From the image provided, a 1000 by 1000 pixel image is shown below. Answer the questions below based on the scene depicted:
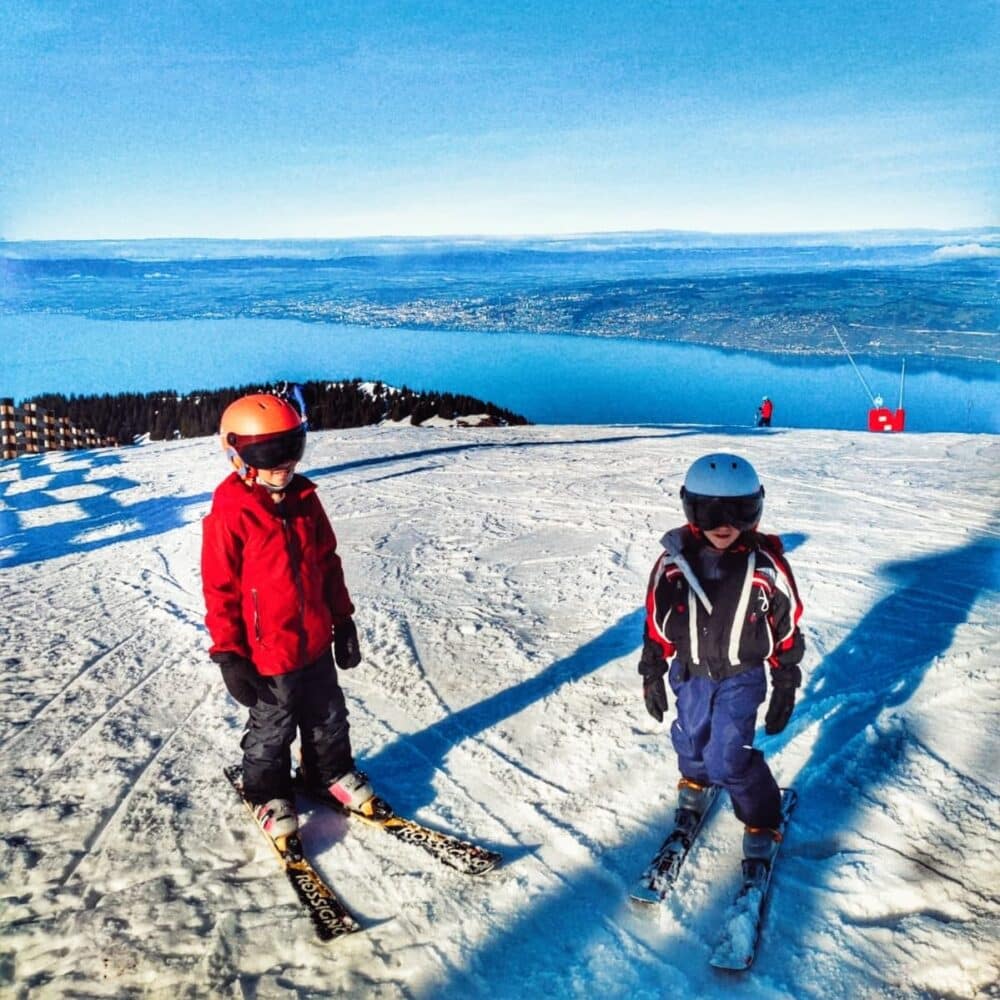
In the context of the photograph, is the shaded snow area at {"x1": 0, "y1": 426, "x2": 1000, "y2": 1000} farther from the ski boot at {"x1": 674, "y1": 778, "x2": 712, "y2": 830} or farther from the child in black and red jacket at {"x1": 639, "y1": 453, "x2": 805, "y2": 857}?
the child in black and red jacket at {"x1": 639, "y1": 453, "x2": 805, "y2": 857}

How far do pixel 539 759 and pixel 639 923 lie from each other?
1145 millimetres

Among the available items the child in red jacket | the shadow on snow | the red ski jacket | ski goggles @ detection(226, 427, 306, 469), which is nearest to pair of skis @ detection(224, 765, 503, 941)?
the child in red jacket

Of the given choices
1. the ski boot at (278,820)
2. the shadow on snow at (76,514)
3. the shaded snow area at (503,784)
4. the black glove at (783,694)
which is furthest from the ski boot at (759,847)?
the shadow on snow at (76,514)

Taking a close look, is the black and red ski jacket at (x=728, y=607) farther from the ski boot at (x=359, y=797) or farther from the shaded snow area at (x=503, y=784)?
the ski boot at (x=359, y=797)

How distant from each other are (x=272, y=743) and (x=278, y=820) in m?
0.30

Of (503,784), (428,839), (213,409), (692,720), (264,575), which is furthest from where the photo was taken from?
(213,409)

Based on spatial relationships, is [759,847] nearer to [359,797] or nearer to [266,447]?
[359,797]

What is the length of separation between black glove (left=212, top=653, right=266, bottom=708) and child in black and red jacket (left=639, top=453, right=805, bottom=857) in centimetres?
144

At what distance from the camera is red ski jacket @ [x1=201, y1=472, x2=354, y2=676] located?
2.89 meters

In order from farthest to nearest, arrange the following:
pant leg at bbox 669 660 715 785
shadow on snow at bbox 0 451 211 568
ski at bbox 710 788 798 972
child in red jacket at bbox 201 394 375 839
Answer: shadow on snow at bbox 0 451 211 568 < child in red jacket at bbox 201 394 375 839 < pant leg at bbox 669 660 715 785 < ski at bbox 710 788 798 972

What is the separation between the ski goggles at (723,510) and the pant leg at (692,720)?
546 millimetres

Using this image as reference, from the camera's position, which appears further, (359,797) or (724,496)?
(359,797)

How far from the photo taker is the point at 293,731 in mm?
3207

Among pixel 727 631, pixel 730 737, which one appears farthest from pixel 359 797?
pixel 727 631
